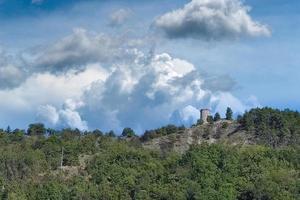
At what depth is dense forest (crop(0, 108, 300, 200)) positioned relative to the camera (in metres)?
150

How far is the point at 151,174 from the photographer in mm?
164375

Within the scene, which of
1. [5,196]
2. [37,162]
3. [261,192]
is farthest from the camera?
[37,162]

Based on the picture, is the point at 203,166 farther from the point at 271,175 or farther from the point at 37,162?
the point at 37,162

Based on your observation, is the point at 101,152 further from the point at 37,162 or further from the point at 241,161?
the point at 241,161

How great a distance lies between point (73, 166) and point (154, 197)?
140 ft

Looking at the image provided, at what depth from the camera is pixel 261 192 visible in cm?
14738

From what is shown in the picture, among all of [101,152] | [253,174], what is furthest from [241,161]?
[101,152]

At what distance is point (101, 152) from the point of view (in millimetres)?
194000

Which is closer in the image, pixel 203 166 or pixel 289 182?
pixel 289 182

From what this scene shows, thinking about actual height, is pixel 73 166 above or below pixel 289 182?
above

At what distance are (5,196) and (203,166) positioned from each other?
141ft

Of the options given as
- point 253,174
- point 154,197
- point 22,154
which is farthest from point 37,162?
point 253,174

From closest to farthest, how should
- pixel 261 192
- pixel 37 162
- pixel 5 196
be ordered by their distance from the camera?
pixel 261 192, pixel 5 196, pixel 37 162

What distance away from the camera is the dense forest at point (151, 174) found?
492 ft
